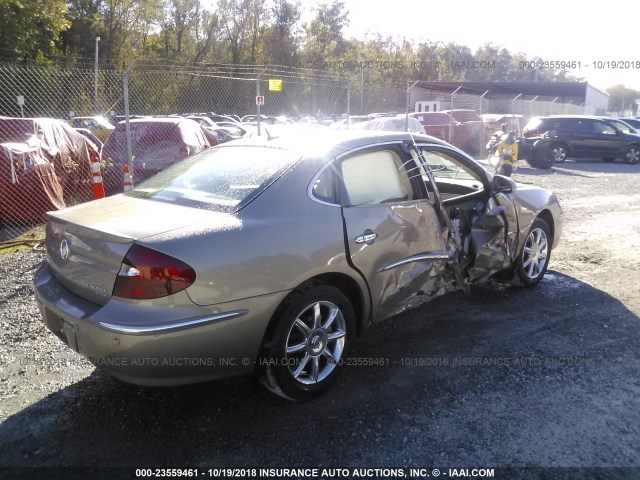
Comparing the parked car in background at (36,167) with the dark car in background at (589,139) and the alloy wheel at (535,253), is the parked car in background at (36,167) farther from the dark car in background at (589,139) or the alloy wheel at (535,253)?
the dark car in background at (589,139)

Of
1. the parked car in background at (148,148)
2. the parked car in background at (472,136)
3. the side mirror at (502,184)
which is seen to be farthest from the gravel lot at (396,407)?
the parked car in background at (472,136)

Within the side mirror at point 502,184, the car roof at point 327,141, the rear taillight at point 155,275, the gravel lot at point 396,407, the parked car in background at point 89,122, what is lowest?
the gravel lot at point 396,407

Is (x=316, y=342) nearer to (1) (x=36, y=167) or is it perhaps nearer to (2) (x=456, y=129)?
(1) (x=36, y=167)

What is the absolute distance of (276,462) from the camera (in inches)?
107

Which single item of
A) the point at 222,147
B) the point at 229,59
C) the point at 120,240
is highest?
the point at 229,59

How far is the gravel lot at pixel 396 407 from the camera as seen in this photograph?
2.78m

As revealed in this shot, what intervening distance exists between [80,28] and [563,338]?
40.6 metres

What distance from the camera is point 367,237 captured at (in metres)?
3.46

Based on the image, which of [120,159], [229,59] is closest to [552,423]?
[120,159]

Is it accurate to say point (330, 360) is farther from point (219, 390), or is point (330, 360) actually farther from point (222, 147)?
point (222, 147)

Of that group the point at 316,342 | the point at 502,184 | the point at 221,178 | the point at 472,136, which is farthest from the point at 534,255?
the point at 472,136

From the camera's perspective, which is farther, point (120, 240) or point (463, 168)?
point (463, 168)

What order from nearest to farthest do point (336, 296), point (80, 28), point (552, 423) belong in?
1. point (552, 423)
2. point (336, 296)
3. point (80, 28)

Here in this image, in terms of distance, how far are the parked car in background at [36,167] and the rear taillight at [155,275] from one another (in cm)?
598
